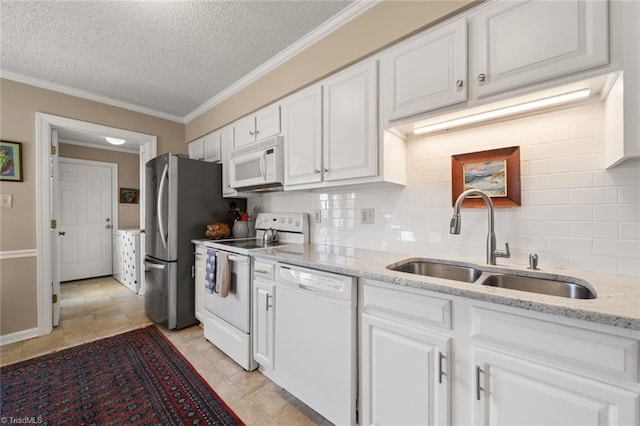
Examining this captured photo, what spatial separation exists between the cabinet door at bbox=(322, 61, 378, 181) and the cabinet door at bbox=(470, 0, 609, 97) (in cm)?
59

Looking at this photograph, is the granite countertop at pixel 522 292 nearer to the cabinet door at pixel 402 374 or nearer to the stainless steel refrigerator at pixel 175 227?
the cabinet door at pixel 402 374

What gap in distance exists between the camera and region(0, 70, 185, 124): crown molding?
2.57 m

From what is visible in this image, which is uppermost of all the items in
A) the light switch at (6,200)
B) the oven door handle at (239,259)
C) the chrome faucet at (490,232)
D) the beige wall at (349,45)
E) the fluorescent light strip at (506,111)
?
the beige wall at (349,45)

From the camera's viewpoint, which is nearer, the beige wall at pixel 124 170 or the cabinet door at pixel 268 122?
the cabinet door at pixel 268 122

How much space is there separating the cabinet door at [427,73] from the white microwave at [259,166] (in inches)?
41.0

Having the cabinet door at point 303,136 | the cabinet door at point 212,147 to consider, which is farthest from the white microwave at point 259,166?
the cabinet door at point 212,147

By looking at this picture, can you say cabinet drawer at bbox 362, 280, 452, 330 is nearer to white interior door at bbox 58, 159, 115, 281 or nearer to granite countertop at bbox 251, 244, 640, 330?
granite countertop at bbox 251, 244, 640, 330

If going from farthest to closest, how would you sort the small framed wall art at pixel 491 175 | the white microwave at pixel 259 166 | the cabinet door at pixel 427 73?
the white microwave at pixel 259 166, the small framed wall art at pixel 491 175, the cabinet door at pixel 427 73

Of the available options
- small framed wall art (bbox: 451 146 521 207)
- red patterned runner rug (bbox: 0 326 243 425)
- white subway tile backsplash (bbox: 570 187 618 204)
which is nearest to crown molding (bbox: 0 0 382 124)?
small framed wall art (bbox: 451 146 521 207)

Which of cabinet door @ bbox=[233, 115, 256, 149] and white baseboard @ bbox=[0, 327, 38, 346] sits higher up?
cabinet door @ bbox=[233, 115, 256, 149]

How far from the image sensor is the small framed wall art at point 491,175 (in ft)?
4.70

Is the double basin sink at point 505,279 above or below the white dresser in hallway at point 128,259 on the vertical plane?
above

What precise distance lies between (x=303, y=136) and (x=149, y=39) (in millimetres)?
1433

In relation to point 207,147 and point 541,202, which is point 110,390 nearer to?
point 207,147
